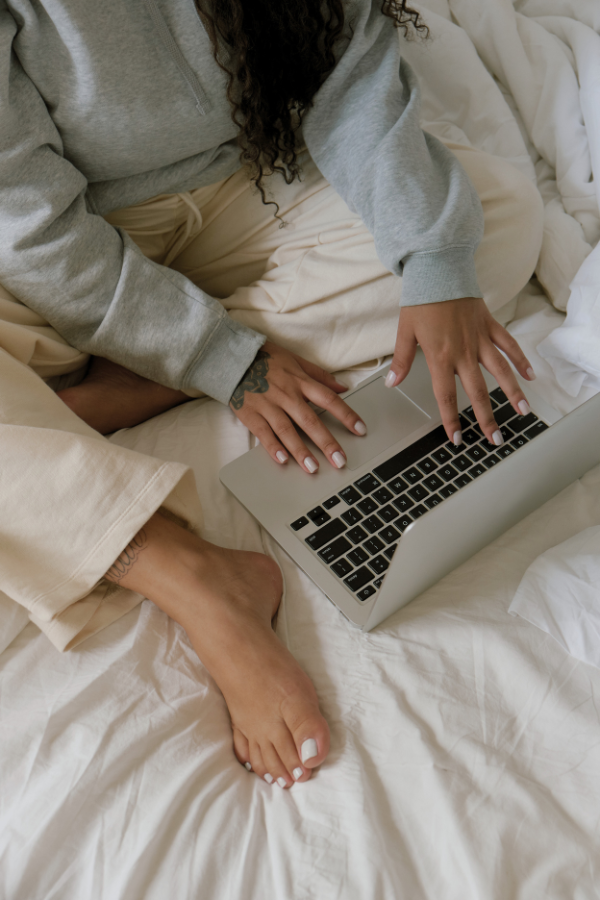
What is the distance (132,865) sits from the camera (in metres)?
0.52

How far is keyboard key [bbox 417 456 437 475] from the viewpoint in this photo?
77 cm

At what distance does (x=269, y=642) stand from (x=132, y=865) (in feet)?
0.76

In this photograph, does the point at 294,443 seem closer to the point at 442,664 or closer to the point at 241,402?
the point at 241,402

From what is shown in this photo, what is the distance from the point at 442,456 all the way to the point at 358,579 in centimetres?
20

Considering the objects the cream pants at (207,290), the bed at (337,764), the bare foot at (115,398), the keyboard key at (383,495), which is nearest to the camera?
the bed at (337,764)

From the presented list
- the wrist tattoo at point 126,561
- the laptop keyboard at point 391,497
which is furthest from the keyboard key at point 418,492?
the wrist tattoo at point 126,561

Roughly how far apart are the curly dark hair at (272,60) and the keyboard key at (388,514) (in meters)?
0.51

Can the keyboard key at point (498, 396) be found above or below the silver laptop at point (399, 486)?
below

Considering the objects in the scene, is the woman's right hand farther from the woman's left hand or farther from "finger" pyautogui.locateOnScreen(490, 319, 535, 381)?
"finger" pyautogui.locateOnScreen(490, 319, 535, 381)

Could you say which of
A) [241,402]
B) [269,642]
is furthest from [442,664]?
[241,402]

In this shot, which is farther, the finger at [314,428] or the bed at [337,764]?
the finger at [314,428]

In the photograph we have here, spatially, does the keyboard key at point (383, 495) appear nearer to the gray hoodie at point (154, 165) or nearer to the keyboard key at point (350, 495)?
the keyboard key at point (350, 495)

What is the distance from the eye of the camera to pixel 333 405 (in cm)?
81

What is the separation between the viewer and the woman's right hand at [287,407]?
0.78 meters
